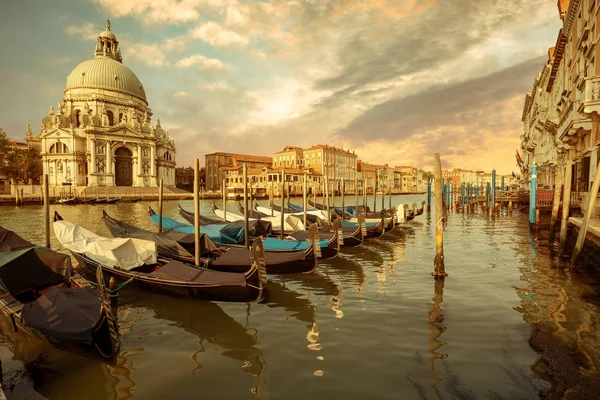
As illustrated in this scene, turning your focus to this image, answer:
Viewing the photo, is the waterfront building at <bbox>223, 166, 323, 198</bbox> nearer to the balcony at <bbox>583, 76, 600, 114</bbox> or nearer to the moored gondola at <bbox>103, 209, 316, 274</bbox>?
the moored gondola at <bbox>103, 209, 316, 274</bbox>

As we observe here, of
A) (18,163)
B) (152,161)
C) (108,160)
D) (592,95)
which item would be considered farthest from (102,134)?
(592,95)

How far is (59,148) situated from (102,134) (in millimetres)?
6483

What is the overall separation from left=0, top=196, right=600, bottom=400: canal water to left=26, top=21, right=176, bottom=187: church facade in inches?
2138

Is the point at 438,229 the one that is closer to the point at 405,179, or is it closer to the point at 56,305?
the point at 56,305

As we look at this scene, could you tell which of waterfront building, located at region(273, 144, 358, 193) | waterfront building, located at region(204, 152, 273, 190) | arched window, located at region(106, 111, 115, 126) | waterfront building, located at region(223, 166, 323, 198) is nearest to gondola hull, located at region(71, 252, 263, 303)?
waterfront building, located at region(223, 166, 323, 198)

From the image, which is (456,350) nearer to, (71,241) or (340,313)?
(340,313)

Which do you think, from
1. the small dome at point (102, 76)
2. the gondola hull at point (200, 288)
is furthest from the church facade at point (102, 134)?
the gondola hull at point (200, 288)

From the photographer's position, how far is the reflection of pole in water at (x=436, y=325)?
4520 mm

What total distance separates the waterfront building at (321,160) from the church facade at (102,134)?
2453cm

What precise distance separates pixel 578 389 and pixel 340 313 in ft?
10.7

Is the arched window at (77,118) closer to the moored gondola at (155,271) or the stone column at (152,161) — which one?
the stone column at (152,161)

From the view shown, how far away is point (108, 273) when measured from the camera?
7535 millimetres

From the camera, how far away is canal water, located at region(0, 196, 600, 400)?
390 centimetres

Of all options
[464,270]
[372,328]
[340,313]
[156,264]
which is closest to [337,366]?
[372,328]
